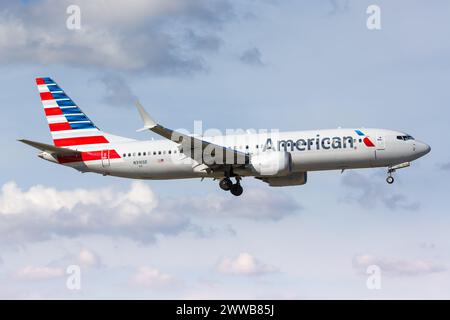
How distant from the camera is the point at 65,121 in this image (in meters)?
69.0

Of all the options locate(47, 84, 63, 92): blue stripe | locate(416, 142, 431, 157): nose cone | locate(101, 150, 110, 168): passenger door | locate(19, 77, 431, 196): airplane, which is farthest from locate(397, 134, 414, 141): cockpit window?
locate(47, 84, 63, 92): blue stripe

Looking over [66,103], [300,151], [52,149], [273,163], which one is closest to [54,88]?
[66,103]

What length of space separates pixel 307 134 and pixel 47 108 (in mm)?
23095

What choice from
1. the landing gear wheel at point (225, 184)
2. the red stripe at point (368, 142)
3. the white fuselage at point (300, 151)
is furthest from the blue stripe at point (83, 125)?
the red stripe at point (368, 142)

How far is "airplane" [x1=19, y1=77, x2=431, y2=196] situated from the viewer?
59.0 meters

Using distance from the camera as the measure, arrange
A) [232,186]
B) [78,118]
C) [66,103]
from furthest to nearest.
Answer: [66,103], [78,118], [232,186]

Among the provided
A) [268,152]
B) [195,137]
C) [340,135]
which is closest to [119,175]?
[195,137]

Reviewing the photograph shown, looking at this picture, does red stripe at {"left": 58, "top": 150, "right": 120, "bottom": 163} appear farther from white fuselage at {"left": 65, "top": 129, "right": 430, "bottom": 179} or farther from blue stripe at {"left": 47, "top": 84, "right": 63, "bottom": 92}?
blue stripe at {"left": 47, "top": 84, "right": 63, "bottom": 92}

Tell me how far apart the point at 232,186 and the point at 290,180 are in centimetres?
477

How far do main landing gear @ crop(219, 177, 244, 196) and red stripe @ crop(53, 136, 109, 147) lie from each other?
32.9ft

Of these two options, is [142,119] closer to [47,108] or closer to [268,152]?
[268,152]

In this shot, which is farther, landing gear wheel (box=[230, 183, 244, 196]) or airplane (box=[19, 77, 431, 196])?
landing gear wheel (box=[230, 183, 244, 196])

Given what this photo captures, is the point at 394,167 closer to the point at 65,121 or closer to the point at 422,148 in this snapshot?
the point at 422,148

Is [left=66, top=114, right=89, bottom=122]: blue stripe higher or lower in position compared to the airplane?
higher
